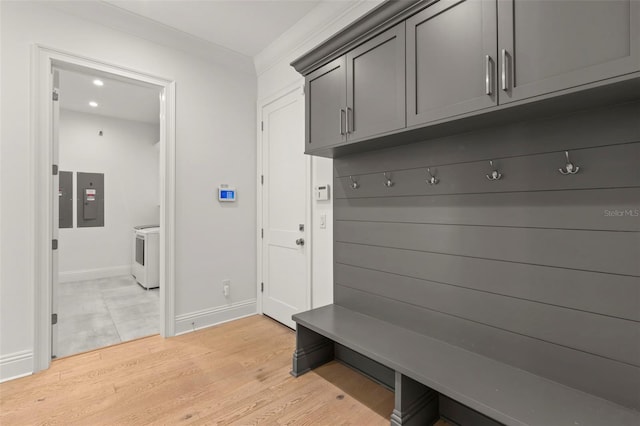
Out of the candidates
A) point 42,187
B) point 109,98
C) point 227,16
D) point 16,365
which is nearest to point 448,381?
point 16,365

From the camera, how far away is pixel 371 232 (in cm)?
222

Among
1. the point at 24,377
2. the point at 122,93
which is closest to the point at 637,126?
the point at 24,377

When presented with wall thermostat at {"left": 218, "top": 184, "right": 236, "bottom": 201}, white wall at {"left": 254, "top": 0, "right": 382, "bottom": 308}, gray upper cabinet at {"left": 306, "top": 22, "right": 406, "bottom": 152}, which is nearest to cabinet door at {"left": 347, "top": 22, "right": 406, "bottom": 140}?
gray upper cabinet at {"left": 306, "top": 22, "right": 406, "bottom": 152}

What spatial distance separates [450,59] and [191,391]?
2510mm

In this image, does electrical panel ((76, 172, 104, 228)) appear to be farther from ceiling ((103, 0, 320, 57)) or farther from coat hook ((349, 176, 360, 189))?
coat hook ((349, 176, 360, 189))

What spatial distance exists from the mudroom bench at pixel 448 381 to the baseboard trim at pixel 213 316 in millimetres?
1341

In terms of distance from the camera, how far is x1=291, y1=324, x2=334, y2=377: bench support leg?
2213 mm

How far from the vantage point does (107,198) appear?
5.36 m

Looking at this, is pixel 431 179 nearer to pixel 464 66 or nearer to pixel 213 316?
pixel 464 66

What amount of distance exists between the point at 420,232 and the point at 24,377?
301 cm

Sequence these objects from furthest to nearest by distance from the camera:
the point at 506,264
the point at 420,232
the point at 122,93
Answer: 1. the point at 122,93
2. the point at 420,232
3. the point at 506,264

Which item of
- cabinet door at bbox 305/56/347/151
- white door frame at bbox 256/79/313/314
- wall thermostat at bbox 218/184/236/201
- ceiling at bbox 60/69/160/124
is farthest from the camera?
ceiling at bbox 60/69/160/124

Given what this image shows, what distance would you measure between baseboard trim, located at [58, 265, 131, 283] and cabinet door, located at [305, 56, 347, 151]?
497cm

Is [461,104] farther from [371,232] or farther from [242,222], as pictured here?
[242,222]
